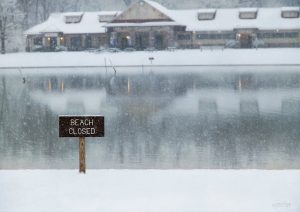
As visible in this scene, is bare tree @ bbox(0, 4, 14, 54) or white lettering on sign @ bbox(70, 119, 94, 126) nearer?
white lettering on sign @ bbox(70, 119, 94, 126)

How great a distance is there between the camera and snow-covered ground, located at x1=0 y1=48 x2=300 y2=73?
61688 mm

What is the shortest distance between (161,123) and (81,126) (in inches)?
478

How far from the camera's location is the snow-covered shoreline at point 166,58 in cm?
6184

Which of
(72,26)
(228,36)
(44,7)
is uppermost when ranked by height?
(44,7)

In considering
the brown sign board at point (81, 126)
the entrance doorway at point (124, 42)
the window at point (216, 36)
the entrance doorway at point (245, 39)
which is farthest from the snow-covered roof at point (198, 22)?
the brown sign board at point (81, 126)

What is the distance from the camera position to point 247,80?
41156 millimetres

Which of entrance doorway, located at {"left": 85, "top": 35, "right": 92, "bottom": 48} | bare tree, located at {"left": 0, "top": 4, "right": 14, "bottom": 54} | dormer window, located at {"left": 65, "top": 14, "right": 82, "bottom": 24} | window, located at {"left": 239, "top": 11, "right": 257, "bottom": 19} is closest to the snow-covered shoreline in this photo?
entrance doorway, located at {"left": 85, "top": 35, "right": 92, "bottom": 48}

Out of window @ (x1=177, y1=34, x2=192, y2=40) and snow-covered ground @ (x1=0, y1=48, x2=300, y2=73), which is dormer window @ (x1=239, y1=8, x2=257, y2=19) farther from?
snow-covered ground @ (x1=0, y1=48, x2=300, y2=73)

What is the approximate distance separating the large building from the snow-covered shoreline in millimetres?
5977

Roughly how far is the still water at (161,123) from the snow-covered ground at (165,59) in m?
21.0

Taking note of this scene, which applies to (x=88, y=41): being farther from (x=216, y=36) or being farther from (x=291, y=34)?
(x=291, y=34)

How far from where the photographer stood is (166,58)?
63000 mm

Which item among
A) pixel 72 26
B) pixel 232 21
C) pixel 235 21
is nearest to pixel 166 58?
pixel 232 21
